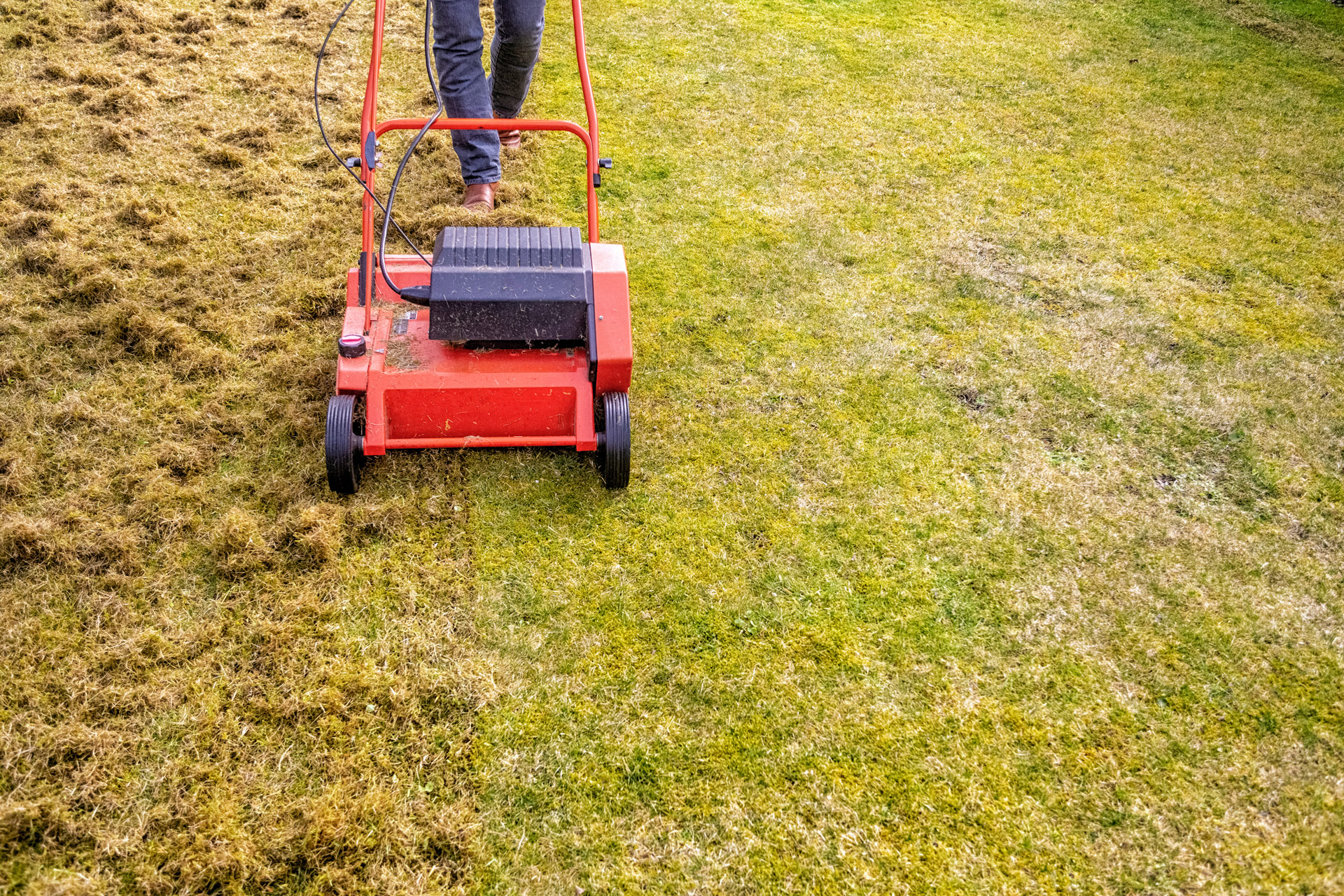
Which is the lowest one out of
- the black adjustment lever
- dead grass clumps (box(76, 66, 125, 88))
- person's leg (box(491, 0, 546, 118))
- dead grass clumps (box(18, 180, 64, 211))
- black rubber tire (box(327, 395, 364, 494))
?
black rubber tire (box(327, 395, 364, 494))

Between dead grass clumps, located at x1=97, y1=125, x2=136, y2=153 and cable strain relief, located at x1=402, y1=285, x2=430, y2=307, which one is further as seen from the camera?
dead grass clumps, located at x1=97, y1=125, x2=136, y2=153

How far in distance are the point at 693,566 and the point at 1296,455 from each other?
1678 mm

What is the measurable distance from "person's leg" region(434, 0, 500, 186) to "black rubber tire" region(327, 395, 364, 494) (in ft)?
4.49

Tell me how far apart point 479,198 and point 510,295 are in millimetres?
1215

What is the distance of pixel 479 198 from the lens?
10.7 ft

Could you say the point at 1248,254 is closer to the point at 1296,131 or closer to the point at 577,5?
the point at 1296,131

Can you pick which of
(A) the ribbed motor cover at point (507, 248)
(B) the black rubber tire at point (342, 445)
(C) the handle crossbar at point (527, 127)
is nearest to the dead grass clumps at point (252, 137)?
(C) the handle crossbar at point (527, 127)

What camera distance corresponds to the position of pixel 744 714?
6.01 feet

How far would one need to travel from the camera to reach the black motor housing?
7.14 feet

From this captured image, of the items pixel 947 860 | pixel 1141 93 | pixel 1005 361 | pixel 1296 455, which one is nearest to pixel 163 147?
pixel 1005 361

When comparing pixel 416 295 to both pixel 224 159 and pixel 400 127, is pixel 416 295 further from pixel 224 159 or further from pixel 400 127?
pixel 224 159

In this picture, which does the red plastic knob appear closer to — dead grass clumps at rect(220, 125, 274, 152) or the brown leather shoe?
the brown leather shoe

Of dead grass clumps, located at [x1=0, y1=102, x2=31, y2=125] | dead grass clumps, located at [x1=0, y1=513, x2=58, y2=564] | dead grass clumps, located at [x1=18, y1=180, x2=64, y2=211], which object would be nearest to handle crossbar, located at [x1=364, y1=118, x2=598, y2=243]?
dead grass clumps, located at [x1=0, y1=513, x2=58, y2=564]

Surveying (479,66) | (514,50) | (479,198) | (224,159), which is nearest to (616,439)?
(479,198)
